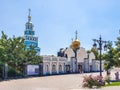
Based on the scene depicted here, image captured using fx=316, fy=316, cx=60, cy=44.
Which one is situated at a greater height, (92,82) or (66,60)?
(66,60)

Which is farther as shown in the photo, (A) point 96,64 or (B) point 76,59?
(A) point 96,64

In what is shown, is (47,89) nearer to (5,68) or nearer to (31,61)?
(5,68)

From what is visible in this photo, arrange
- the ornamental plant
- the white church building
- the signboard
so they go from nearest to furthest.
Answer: the ornamental plant → the signboard → the white church building

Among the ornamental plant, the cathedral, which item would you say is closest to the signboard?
the cathedral

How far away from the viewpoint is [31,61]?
58.3m

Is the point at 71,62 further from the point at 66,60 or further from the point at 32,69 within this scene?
the point at 32,69

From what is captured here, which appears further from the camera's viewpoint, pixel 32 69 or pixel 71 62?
pixel 71 62

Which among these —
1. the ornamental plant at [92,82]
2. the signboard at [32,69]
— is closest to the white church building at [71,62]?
the signboard at [32,69]

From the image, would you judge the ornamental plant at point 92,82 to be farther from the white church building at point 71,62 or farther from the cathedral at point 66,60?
the white church building at point 71,62

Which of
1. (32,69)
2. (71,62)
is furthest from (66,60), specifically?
(32,69)

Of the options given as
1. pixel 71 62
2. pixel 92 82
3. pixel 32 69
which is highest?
pixel 71 62

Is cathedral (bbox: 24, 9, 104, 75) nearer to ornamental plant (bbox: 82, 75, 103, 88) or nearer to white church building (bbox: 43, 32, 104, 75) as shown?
white church building (bbox: 43, 32, 104, 75)

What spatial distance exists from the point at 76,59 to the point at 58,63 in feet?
39.5

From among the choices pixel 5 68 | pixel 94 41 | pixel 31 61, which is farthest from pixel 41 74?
pixel 94 41
